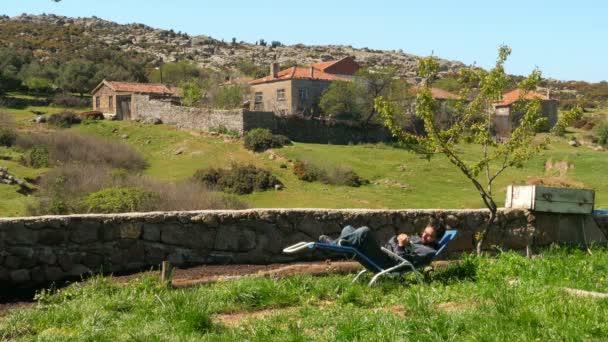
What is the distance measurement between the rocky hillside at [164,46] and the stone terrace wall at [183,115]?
175 ft

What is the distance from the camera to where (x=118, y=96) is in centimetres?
5806

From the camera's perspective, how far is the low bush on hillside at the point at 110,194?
78.4 feet

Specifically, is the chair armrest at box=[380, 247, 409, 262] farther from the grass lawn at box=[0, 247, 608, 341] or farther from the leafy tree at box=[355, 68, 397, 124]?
the leafy tree at box=[355, 68, 397, 124]

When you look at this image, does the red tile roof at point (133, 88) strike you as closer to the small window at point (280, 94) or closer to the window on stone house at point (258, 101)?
the window on stone house at point (258, 101)

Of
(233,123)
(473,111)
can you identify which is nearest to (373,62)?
(233,123)

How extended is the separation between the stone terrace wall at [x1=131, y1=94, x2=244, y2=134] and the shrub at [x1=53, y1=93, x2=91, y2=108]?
855 centimetres

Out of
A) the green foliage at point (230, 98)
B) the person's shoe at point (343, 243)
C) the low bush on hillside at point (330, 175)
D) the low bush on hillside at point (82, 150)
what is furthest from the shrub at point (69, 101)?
the person's shoe at point (343, 243)

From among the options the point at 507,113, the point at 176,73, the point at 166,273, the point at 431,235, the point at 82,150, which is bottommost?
the point at 82,150

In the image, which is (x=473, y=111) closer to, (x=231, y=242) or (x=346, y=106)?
(x=231, y=242)

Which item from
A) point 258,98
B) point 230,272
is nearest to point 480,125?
point 230,272

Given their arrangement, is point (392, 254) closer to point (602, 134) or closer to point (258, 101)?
point (602, 134)

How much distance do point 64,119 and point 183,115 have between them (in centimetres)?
782

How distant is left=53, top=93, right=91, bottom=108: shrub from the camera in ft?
201

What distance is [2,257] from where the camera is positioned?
9.07m
